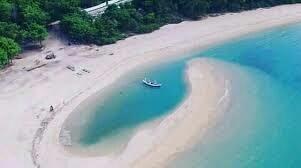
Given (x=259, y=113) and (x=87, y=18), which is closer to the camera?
(x=259, y=113)

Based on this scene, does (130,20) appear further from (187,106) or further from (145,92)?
(187,106)

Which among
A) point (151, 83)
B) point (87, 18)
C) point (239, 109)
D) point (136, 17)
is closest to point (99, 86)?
point (151, 83)

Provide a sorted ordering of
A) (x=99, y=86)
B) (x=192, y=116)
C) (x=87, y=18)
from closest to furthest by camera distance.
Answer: (x=192, y=116)
(x=99, y=86)
(x=87, y=18)

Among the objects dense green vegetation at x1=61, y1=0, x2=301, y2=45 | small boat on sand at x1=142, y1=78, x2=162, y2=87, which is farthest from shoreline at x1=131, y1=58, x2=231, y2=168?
dense green vegetation at x1=61, y1=0, x2=301, y2=45

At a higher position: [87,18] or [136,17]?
[87,18]

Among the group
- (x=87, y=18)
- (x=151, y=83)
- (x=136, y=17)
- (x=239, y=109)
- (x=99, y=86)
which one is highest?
(x=87, y=18)

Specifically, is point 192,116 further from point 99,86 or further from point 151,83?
point 99,86

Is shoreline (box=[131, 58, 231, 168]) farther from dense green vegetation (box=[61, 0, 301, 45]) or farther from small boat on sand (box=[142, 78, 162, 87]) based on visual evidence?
dense green vegetation (box=[61, 0, 301, 45])
